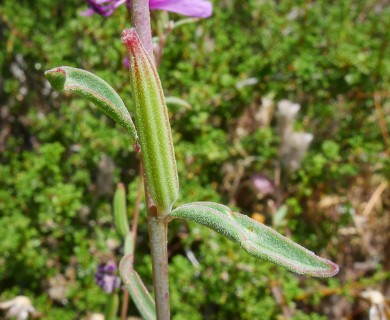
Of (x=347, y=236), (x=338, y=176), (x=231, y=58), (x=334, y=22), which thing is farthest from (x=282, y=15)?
(x=347, y=236)

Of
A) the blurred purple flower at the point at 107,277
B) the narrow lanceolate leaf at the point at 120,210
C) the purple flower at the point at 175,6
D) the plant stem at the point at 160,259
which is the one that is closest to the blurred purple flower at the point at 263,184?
the blurred purple flower at the point at 107,277

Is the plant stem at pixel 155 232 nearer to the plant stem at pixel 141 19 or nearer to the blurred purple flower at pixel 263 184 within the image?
the plant stem at pixel 141 19

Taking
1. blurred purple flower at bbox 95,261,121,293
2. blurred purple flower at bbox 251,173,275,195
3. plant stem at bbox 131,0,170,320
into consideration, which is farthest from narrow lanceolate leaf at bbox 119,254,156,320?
blurred purple flower at bbox 251,173,275,195

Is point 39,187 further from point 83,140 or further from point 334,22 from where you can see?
point 334,22

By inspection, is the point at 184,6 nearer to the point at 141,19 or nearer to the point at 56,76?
the point at 141,19

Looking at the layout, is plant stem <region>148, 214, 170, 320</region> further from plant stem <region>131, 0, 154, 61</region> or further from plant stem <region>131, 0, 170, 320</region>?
plant stem <region>131, 0, 154, 61</region>

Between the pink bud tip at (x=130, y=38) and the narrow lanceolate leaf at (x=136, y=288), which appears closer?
the pink bud tip at (x=130, y=38)

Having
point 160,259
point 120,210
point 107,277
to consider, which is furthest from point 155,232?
point 107,277
